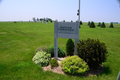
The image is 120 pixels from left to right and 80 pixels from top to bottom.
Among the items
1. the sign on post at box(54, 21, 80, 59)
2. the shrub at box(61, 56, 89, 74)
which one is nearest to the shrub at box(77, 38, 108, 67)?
the shrub at box(61, 56, 89, 74)

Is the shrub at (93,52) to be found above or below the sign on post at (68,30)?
below

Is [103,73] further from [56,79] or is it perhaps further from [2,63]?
[2,63]

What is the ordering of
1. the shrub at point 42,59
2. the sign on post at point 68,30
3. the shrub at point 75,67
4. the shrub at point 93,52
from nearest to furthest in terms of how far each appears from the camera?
the shrub at point 75,67
the shrub at point 93,52
the sign on post at point 68,30
the shrub at point 42,59

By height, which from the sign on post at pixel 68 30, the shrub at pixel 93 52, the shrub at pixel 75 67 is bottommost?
the shrub at pixel 75 67

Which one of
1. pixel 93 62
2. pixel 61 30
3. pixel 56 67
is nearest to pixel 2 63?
pixel 56 67

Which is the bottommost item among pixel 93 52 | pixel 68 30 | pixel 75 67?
pixel 75 67

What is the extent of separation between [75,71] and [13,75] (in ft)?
12.3

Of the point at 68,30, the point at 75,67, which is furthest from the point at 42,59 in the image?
the point at 68,30

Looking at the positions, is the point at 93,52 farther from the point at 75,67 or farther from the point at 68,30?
the point at 68,30

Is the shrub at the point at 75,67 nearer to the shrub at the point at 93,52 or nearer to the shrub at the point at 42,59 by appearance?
the shrub at the point at 93,52

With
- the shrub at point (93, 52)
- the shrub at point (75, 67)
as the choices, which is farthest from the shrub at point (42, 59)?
the shrub at point (93, 52)

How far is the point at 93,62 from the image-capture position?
6141 millimetres

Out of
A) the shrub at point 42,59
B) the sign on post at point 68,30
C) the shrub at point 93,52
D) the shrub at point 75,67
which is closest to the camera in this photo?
the shrub at point 75,67

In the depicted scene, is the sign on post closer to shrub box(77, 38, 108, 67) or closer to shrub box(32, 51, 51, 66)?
shrub box(77, 38, 108, 67)
